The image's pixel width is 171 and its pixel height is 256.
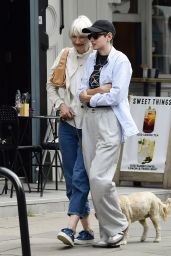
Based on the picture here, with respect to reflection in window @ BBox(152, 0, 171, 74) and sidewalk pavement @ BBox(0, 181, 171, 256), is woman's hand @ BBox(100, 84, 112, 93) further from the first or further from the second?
reflection in window @ BBox(152, 0, 171, 74)

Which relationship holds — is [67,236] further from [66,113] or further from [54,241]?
[66,113]

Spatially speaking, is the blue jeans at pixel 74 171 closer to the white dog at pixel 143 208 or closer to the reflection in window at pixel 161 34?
the white dog at pixel 143 208

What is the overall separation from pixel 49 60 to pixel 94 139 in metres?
5.16

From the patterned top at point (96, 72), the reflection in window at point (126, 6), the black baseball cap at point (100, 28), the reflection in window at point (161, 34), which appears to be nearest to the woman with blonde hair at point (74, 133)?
the black baseball cap at point (100, 28)

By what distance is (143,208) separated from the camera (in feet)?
25.3

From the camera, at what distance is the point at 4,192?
1096cm

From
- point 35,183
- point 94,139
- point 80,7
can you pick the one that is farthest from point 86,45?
point 80,7

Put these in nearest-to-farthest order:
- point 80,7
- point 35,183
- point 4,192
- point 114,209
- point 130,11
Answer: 1. point 114,209
2. point 4,192
3. point 35,183
4. point 80,7
5. point 130,11

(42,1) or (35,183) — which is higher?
(42,1)

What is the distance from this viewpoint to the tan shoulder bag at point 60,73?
25.6 feet

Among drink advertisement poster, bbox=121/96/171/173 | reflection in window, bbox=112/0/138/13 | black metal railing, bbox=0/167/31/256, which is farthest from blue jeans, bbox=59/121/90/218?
reflection in window, bbox=112/0/138/13

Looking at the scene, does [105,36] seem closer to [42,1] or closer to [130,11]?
[42,1]

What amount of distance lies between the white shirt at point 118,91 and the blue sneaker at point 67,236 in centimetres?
93

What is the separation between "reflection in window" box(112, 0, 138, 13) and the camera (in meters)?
14.7
